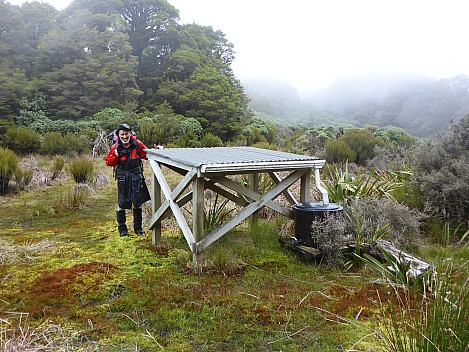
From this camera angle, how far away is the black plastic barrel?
412 cm

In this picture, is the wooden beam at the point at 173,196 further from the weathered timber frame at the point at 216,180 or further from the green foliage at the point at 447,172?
the green foliage at the point at 447,172

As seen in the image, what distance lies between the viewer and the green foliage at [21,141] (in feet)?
41.3

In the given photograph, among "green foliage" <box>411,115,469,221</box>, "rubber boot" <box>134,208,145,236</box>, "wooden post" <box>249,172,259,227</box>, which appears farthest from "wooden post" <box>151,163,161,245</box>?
"green foliage" <box>411,115,469,221</box>

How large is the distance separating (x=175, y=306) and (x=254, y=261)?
1355 mm

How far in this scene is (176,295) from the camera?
335 cm

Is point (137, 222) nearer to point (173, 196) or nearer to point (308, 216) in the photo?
point (173, 196)

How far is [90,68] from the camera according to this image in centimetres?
2198

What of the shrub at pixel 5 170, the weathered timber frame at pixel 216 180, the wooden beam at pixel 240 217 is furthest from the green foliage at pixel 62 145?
the wooden beam at pixel 240 217

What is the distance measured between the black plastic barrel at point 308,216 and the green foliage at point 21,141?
11.5 metres

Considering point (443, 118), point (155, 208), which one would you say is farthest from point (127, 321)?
point (443, 118)

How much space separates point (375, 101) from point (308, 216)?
35.0m

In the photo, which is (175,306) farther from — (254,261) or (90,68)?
(90,68)

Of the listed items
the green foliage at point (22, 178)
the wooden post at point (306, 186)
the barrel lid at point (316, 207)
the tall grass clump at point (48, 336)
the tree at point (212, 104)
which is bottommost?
the tall grass clump at point (48, 336)

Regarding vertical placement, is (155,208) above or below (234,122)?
below
